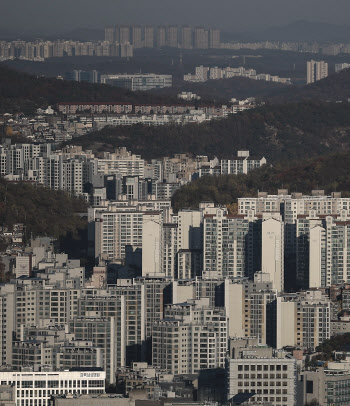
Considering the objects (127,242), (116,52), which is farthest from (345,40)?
(127,242)

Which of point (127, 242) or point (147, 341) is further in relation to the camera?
point (127, 242)

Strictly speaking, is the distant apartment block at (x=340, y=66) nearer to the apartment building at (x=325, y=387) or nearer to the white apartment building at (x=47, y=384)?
the apartment building at (x=325, y=387)

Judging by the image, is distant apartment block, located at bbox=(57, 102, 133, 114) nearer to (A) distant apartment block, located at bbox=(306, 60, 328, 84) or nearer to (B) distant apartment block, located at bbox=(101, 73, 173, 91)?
(B) distant apartment block, located at bbox=(101, 73, 173, 91)

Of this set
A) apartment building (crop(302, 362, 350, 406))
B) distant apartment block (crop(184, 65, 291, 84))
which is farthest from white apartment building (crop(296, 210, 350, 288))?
distant apartment block (crop(184, 65, 291, 84))

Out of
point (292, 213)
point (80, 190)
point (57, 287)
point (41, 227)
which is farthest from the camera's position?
point (80, 190)

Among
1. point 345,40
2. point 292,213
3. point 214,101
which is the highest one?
point 345,40

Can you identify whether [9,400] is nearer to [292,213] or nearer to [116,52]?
[292,213]

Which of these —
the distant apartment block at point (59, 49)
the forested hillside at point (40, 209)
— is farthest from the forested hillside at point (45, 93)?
the distant apartment block at point (59, 49)

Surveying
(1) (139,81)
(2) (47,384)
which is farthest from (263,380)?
(1) (139,81)

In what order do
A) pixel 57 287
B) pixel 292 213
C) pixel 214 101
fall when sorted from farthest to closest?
pixel 214 101, pixel 292 213, pixel 57 287
